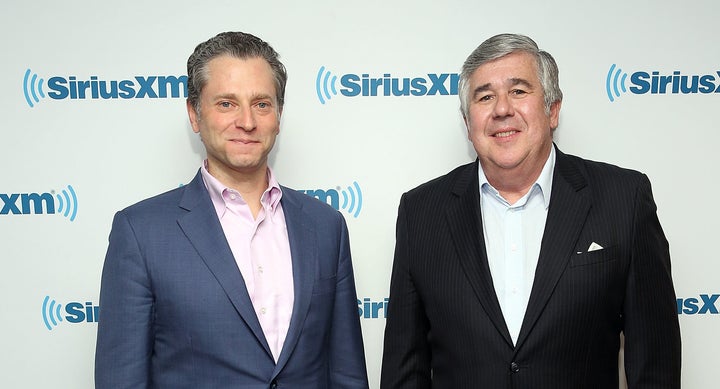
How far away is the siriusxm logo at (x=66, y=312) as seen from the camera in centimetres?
231

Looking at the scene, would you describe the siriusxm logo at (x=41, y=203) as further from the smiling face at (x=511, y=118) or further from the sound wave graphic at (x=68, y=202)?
the smiling face at (x=511, y=118)

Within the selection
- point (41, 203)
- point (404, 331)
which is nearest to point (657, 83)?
point (404, 331)

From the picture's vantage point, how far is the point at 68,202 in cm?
225

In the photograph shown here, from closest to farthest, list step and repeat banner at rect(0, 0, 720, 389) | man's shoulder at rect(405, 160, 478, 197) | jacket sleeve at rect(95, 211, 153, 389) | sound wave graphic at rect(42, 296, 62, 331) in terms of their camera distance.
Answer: jacket sleeve at rect(95, 211, 153, 389)
man's shoulder at rect(405, 160, 478, 197)
step and repeat banner at rect(0, 0, 720, 389)
sound wave graphic at rect(42, 296, 62, 331)

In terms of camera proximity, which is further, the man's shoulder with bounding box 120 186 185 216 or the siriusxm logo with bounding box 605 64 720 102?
the siriusxm logo with bounding box 605 64 720 102

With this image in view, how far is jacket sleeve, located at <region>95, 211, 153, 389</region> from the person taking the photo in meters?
1.54

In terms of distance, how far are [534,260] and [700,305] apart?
3.68ft

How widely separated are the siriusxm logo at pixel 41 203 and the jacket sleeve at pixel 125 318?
0.81 m

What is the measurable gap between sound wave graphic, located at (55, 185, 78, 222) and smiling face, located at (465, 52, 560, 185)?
155 centimetres

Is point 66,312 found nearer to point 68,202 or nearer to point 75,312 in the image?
point 75,312

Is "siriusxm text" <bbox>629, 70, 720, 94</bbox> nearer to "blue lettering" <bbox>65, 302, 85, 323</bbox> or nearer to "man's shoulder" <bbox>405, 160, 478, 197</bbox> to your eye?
"man's shoulder" <bbox>405, 160, 478, 197</bbox>

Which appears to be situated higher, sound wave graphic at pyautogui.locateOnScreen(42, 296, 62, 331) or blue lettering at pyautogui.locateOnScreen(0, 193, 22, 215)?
blue lettering at pyautogui.locateOnScreen(0, 193, 22, 215)

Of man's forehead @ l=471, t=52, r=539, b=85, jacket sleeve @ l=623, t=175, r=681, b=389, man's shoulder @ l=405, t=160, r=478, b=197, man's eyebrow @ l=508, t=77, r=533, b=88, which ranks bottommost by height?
jacket sleeve @ l=623, t=175, r=681, b=389

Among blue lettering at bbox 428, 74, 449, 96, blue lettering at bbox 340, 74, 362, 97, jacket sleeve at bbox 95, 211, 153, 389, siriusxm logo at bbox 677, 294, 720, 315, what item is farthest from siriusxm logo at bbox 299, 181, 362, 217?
siriusxm logo at bbox 677, 294, 720, 315
